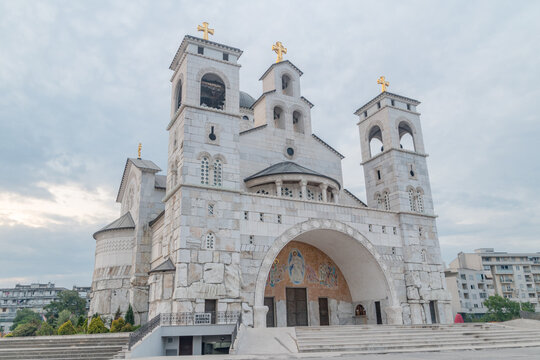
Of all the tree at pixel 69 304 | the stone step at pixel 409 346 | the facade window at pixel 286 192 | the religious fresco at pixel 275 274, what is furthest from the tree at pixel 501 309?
the tree at pixel 69 304

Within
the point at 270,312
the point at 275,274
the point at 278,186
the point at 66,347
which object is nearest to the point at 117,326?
the point at 66,347

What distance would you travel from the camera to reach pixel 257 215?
69.6 ft

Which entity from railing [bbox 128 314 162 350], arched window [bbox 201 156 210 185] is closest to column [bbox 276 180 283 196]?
arched window [bbox 201 156 210 185]

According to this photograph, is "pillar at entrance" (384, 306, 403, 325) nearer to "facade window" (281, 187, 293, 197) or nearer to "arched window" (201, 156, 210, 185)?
"facade window" (281, 187, 293, 197)

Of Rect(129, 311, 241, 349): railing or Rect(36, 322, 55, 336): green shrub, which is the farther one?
Rect(36, 322, 55, 336): green shrub

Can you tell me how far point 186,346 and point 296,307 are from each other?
A: 8647 millimetres

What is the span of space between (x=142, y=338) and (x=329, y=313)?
13323 millimetres

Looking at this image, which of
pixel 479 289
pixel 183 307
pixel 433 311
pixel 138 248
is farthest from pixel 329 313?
pixel 479 289

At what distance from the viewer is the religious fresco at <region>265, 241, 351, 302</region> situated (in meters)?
23.6

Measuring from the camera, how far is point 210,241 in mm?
19500

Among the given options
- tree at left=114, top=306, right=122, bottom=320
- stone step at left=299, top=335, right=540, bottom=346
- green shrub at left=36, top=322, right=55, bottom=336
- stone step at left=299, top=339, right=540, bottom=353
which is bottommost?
stone step at left=299, top=339, right=540, bottom=353

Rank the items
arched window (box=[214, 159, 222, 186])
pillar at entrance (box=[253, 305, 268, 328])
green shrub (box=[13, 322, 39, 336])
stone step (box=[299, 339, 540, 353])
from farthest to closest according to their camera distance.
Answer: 1. green shrub (box=[13, 322, 39, 336])
2. arched window (box=[214, 159, 222, 186])
3. pillar at entrance (box=[253, 305, 268, 328])
4. stone step (box=[299, 339, 540, 353])

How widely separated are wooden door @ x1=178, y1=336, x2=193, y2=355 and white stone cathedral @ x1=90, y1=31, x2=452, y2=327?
150 cm

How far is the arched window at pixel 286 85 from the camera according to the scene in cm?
2903
